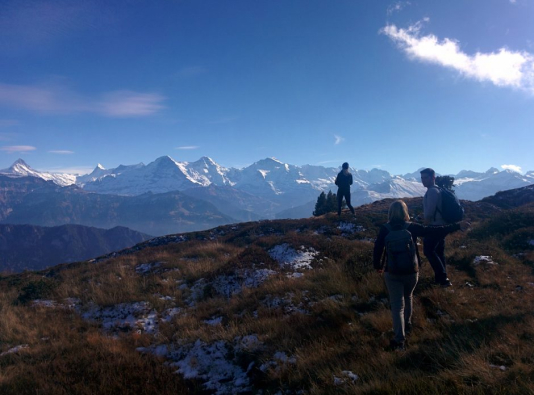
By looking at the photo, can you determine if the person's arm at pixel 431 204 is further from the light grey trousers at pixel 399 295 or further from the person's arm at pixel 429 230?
the light grey trousers at pixel 399 295

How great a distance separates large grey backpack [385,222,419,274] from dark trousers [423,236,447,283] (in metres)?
2.61

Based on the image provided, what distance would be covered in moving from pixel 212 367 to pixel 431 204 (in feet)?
21.3

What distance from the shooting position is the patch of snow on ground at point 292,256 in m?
12.9

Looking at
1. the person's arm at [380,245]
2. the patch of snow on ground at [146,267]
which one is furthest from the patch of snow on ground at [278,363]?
the patch of snow on ground at [146,267]

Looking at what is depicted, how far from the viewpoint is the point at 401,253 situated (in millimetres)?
5254

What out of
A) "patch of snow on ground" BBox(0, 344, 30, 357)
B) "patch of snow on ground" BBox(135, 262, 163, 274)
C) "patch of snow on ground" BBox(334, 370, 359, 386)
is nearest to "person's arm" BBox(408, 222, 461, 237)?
"patch of snow on ground" BBox(334, 370, 359, 386)

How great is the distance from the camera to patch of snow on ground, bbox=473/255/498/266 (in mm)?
10212

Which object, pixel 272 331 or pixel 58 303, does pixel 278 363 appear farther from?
pixel 58 303

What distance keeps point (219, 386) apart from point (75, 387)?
107 inches

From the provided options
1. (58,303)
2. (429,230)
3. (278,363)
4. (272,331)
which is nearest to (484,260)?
(429,230)

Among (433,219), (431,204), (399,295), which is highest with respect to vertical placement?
(431,204)

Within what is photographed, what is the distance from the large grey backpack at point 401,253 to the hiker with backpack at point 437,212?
2129 mm

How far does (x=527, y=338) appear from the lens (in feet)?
16.5

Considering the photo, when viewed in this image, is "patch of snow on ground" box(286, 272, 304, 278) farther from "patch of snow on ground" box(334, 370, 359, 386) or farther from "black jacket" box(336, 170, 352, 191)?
"black jacket" box(336, 170, 352, 191)
